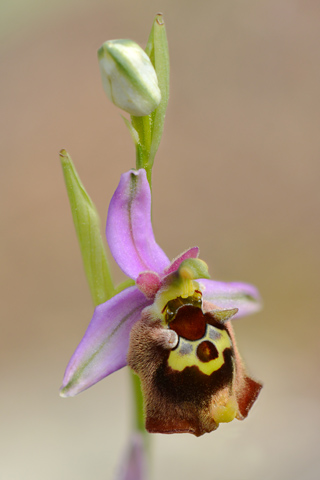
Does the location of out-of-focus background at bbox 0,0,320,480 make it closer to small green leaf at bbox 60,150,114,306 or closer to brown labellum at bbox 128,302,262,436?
small green leaf at bbox 60,150,114,306

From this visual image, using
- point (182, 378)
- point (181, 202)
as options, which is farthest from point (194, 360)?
point (181, 202)

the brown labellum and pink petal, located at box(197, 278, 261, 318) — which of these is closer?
the brown labellum

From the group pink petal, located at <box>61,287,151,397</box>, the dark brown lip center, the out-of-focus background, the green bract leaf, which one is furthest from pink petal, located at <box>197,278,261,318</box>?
the out-of-focus background

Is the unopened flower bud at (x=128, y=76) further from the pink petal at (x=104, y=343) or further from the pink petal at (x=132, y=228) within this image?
the pink petal at (x=104, y=343)

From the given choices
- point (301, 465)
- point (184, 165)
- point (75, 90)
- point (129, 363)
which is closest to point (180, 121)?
point (184, 165)

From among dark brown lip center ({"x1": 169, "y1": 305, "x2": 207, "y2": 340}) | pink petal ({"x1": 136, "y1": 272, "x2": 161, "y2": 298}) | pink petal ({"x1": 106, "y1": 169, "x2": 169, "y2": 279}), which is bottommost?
dark brown lip center ({"x1": 169, "y1": 305, "x2": 207, "y2": 340})

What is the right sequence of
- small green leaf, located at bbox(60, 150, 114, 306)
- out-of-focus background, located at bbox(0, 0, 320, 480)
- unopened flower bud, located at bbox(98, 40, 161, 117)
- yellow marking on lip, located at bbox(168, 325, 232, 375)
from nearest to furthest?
1. unopened flower bud, located at bbox(98, 40, 161, 117)
2. yellow marking on lip, located at bbox(168, 325, 232, 375)
3. small green leaf, located at bbox(60, 150, 114, 306)
4. out-of-focus background, located at bbox(0, 0, 320, 480)
